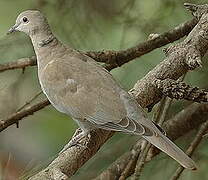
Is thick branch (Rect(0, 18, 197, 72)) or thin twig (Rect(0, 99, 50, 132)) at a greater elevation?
thick branch (Rect(0, 18, 197, 72))

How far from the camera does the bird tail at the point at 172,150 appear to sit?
3.37 feet

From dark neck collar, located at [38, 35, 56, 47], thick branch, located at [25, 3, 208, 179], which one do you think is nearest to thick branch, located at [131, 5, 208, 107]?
thick branch, located at [25, 3, 208, 179]

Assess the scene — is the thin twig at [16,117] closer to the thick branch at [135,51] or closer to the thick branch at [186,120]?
the thick branch at [135,51]

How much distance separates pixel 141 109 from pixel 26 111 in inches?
9.8

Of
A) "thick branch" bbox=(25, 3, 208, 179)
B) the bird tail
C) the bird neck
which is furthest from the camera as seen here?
the bird neck

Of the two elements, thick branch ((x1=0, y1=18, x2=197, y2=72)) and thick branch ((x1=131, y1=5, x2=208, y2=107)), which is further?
thick branch ((x1=0, y1=18, x2=197, y2=72))

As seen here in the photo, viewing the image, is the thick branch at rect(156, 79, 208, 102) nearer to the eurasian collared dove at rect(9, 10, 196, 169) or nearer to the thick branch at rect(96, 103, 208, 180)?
the eurasian collared dove at rect(9, 10, 196, 169)

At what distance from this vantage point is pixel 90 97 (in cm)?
117

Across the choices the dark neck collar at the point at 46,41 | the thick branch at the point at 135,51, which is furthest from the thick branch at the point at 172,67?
the dark neck collar at the point at 46,41

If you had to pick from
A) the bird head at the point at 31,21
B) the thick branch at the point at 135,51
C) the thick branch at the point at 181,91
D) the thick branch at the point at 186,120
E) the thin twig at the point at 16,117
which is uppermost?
the bird head at the point at 31,21

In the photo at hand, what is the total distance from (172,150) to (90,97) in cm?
20

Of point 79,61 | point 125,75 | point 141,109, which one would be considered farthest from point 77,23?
point 141,109

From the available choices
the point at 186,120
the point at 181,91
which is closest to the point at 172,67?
the point at 181,91

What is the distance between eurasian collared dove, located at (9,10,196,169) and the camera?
1.11 m
